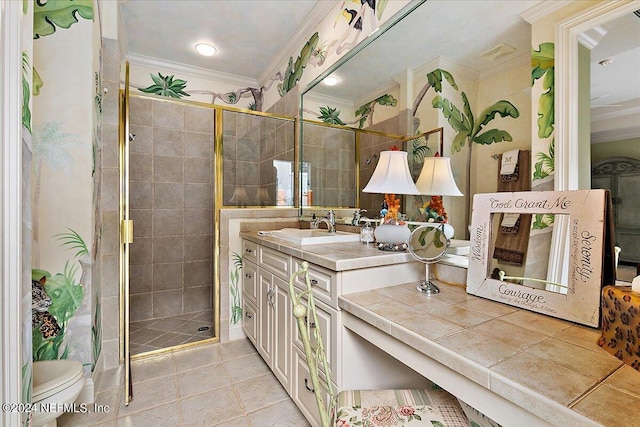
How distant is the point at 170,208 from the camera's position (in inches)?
123

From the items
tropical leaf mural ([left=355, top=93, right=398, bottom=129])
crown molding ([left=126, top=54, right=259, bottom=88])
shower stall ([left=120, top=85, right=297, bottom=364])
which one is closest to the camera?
tropical leaf mural ([left=355, top=93, right=398, bottom=129])

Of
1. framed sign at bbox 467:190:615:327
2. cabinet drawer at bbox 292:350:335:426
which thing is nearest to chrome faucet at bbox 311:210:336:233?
cabinet drawer at bbox 292:350:335:426

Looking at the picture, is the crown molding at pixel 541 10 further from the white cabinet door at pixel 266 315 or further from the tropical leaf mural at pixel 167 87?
the tropical leaf mural at pixel 167 87

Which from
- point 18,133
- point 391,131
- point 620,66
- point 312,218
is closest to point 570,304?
point 620,66

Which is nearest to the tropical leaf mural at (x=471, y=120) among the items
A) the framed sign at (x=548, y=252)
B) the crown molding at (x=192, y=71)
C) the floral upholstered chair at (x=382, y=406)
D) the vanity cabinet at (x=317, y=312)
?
the framed sign at (x=548, y=252)

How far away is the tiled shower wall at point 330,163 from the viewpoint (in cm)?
210

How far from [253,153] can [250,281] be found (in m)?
1.16

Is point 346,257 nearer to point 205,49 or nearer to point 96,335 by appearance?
point 96,335

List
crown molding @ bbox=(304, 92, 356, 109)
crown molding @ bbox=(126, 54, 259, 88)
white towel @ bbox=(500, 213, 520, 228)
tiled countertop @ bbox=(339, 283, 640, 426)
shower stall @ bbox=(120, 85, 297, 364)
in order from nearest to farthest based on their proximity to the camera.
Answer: tiled countertop @ bbox=(339, 283, 640, 426)
white towel @ bbox=(500, 213, 520, 228)
crown molding @ bbox=(304, 92, 356, 109)
shower stall @ bbox=(120, 85, 297, 364)
crown molding @ bbox=(126, 54, 259, 88)

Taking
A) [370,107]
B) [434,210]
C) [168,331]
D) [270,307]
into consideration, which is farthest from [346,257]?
[168,331]

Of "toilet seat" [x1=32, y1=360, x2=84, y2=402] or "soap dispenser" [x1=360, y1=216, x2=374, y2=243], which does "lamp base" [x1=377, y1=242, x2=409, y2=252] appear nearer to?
"soap dispenser" [x1=360, y1=216, x2=374, y2=243]

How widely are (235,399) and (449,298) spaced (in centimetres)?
135

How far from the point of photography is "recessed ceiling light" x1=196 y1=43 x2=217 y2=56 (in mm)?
2707

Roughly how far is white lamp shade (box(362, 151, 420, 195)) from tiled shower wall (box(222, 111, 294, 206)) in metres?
1.18
